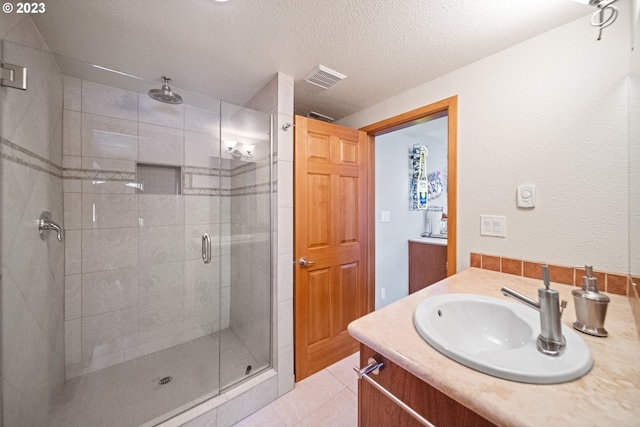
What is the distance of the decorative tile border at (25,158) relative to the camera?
3.18 ft

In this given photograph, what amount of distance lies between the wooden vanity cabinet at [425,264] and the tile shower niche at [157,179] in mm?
2703

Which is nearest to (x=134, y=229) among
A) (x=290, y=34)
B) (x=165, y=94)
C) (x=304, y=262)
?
(x=165, y=94)

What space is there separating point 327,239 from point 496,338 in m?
1.21

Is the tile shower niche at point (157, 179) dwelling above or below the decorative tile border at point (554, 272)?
above

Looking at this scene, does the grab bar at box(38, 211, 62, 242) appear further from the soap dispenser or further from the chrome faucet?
the soap dispenser

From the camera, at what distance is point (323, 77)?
5.29ft

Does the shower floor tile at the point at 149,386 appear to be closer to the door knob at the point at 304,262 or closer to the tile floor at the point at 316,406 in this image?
the tile floor at the point at 316,406

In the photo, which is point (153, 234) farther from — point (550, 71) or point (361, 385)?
point (550, 71)

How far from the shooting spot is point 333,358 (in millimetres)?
1878

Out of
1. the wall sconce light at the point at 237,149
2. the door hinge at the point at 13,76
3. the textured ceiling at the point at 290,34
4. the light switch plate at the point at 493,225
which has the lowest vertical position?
the light switch plate at the point at 493,225

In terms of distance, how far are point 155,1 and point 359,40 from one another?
3.29 feet

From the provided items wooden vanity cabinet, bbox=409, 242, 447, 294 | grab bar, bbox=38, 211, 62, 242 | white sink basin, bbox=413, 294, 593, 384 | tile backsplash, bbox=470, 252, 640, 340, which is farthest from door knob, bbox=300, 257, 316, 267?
wooden vanity cabinet, bbox=409, 242, 447, 294

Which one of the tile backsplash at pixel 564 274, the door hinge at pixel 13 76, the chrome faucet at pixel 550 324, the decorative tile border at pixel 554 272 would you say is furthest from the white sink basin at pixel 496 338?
the door hinge at pixel 13 76

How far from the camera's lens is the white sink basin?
0.51 metres
